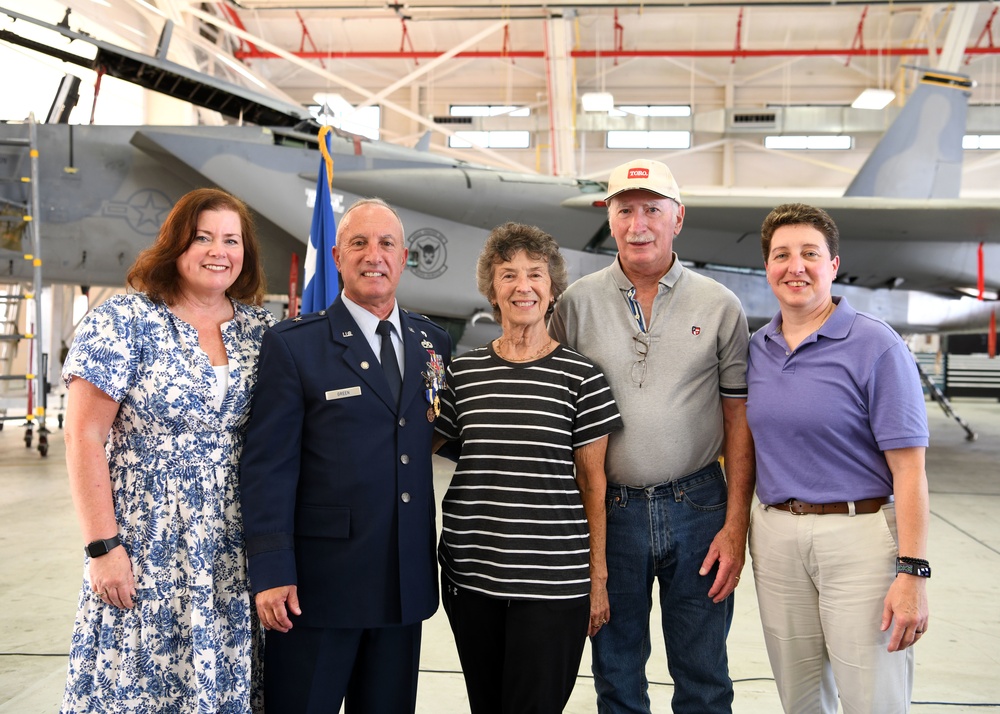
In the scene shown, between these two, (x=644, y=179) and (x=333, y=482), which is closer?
(x=333, y=482)

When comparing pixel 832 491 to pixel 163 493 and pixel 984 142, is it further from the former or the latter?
pixel 984 142

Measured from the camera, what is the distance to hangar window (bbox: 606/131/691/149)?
2194 centimetres

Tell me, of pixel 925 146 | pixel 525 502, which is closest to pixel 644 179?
pixel 525 502

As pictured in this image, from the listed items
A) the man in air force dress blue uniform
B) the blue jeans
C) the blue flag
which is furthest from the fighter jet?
the blue jeans

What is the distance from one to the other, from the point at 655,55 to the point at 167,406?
69.2 ft

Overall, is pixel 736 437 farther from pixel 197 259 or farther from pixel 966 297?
pixel 966 297

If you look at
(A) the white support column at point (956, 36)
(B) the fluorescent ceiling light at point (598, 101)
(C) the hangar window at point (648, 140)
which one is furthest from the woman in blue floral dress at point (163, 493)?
(C) the hangar window at point (648, 140)

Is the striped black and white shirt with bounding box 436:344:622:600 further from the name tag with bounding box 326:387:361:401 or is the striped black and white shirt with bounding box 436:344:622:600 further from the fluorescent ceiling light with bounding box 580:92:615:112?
the fluorescent ceiling light with bounding box 580:92:615:112

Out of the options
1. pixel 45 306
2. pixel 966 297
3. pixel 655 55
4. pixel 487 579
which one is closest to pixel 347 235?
pixel 487 579

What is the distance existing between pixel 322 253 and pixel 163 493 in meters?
3.07

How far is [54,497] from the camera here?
6535mm

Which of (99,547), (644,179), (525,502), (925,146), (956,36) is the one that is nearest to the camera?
(99,547)

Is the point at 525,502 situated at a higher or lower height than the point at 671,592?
higher

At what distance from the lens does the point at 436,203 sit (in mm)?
7883
